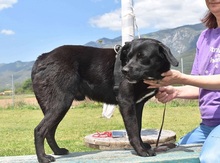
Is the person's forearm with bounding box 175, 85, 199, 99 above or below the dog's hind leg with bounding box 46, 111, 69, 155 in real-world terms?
above

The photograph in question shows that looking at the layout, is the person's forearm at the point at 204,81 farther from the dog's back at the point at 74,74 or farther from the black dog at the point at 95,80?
the dog's back at the point at 74,74

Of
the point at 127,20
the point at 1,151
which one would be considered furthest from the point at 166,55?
the point at 1,151

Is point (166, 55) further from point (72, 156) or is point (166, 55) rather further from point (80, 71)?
point (72, 156)

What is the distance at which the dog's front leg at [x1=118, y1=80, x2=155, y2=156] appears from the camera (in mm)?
2641

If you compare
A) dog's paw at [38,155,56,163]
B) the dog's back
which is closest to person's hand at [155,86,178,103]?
the dog's back

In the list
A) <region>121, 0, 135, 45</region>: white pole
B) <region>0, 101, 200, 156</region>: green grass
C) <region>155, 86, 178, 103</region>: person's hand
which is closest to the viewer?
<region>155, 86, 178, 103</region>: person's hand

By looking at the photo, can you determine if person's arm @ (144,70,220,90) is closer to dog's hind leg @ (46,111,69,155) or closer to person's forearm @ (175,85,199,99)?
person's forearm @ (175,85,199,99)

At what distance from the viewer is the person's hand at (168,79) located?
253 cm

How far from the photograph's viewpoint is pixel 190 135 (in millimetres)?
3354

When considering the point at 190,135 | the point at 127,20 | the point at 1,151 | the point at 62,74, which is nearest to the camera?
the point at 62,74

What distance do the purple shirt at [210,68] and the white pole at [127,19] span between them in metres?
2.27

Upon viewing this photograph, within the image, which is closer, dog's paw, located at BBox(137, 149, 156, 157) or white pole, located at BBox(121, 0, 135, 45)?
dog's paw, located at BBox(137, 149, 156, 157)

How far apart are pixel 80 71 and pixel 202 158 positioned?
1.14 meters

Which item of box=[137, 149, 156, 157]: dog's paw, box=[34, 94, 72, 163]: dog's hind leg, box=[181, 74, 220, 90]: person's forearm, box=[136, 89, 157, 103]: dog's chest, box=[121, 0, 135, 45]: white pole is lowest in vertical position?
box=[137, 149, 156, 157]: dog's paw
